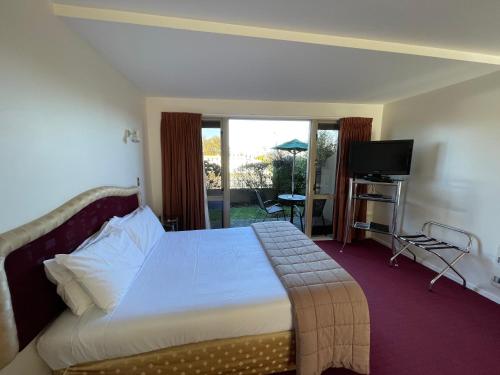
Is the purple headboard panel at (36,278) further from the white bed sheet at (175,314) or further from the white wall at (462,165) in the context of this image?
the white wall at (462,165)

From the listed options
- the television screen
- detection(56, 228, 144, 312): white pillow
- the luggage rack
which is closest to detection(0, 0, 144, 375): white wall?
detection(56, 228, 144, 312): white pillow

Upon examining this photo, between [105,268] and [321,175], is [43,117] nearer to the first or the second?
[105,268]

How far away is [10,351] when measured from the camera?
3.14 feet

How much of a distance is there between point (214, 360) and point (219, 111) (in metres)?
3.00

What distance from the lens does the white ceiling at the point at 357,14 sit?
4.18 ft

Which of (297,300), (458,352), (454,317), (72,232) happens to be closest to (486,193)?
(454,317)

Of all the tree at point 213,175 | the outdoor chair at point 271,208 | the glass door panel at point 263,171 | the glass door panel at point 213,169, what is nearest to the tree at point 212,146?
the glass door panel at point 213,169

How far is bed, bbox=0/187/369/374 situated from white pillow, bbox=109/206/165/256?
242mm

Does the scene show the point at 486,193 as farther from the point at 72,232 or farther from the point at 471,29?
the point at 72,232

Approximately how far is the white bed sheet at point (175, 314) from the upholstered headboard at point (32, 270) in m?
0.14

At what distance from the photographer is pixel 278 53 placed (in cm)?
182

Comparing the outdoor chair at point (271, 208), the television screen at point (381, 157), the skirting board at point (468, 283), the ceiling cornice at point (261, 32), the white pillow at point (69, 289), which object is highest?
the ceiling cornice at point (261, 32)

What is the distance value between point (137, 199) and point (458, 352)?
3285 millimetres

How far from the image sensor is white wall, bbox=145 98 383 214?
3303mm
